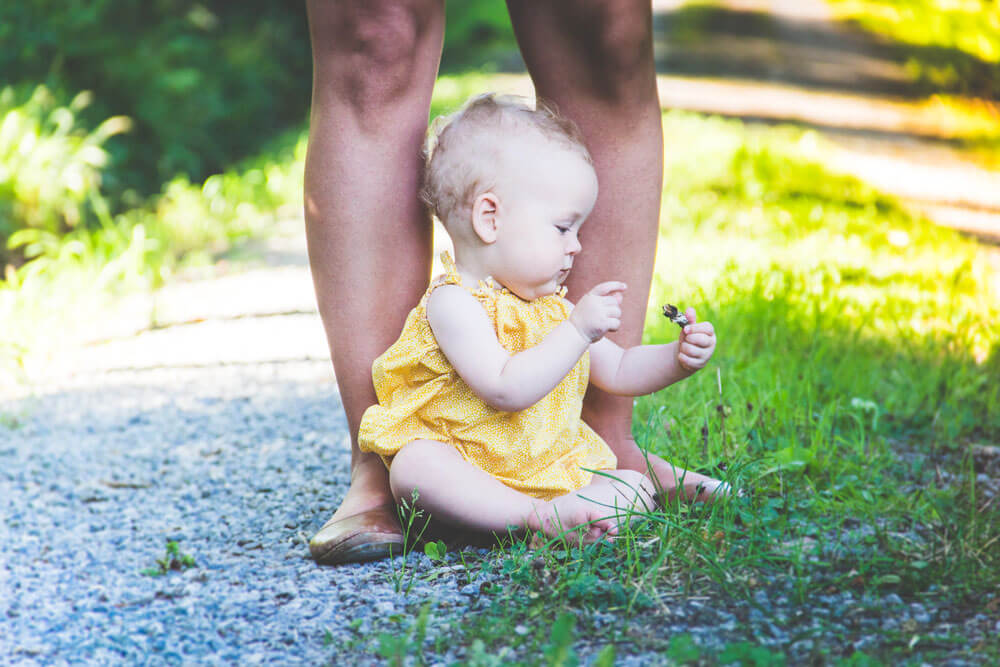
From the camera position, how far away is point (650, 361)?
6.53 ft

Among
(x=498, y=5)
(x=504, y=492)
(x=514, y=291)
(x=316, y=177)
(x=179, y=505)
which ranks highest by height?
(x=498, y=5)

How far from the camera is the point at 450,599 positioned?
1749 mm

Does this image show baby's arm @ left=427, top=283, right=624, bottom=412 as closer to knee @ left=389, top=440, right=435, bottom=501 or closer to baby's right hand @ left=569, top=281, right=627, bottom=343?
baby's right hand @ left=569, top=281, right=627, bottom=343

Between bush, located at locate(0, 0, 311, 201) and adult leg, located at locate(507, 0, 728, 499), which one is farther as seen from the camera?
bush, located at locate(0, 0, 311, 201)

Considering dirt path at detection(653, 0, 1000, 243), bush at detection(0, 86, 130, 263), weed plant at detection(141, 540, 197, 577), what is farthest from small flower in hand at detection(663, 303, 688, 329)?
bush at detection(0, 86, 130, 263)

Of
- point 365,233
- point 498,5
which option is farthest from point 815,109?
point 365,233

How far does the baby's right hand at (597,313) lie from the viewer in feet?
5.90

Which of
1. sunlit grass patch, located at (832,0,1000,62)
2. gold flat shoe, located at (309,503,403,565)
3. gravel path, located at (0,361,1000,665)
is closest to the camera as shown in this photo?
gravel path, located at (0,361,1000,665)

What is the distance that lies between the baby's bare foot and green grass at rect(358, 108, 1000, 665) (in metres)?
0.03


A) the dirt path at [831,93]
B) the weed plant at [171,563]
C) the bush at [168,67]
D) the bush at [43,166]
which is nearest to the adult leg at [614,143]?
the weed plant at [171,563]

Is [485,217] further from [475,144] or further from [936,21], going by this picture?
[936,21]

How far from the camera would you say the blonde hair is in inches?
77.5

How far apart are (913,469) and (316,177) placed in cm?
144

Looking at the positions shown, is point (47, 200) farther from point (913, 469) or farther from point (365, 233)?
point (913, 469)
